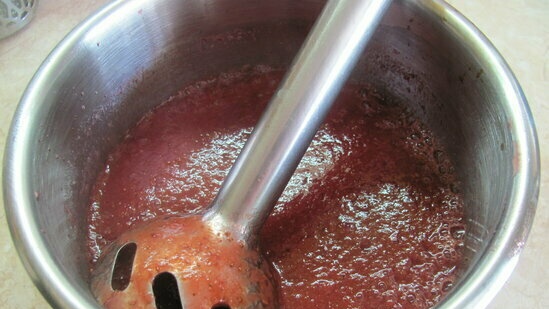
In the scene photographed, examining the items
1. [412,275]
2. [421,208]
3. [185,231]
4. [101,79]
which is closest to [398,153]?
[421,208]

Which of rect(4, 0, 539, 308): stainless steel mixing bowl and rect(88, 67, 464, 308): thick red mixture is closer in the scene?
rect(4, 0, 539, 308): stainless steel mixing bowl

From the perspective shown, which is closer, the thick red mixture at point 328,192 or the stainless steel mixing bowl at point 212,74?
the stainless steel mixing bowl at point 212,74

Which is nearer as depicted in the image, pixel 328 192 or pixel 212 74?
pixel 328 192

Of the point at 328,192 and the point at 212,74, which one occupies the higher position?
the point at 212,74

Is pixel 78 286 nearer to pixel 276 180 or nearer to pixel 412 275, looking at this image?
pixel 276 180
